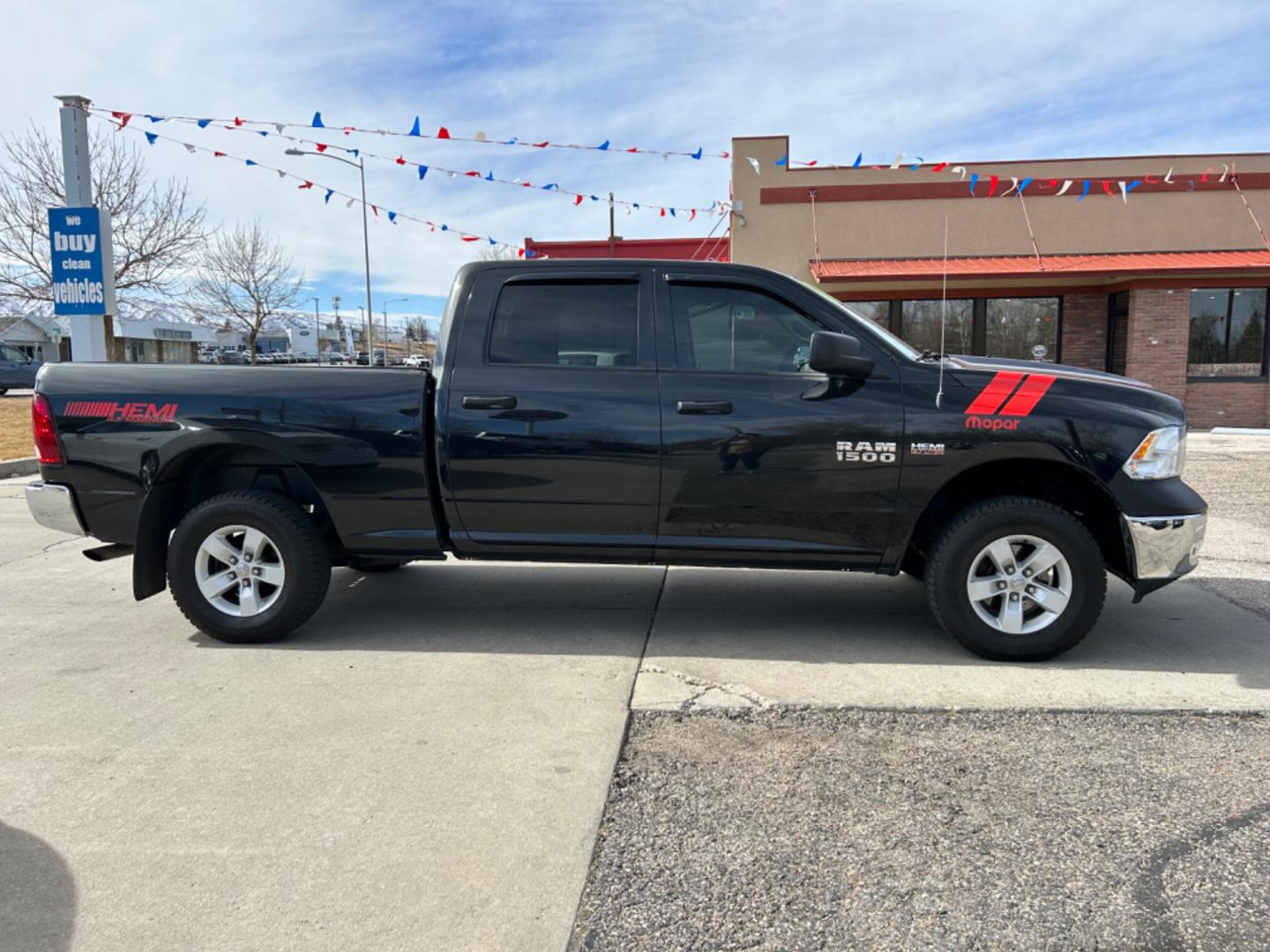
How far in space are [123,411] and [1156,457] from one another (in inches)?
204

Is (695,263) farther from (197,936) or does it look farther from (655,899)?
(197,936)

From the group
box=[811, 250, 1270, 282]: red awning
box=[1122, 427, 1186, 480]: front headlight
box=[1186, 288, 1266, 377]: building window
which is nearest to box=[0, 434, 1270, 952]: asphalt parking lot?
box=[1122, 427, 1186, 480]: front headlight

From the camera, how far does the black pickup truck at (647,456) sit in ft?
14.3

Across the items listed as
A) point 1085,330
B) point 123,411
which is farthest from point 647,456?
point 1085,330

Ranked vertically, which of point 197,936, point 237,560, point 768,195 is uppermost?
point 768,195

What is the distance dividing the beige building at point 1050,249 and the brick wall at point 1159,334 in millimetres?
23

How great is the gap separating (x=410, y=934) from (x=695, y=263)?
338 centimetres

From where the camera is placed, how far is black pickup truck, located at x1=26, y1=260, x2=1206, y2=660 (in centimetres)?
436

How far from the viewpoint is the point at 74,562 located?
679cm

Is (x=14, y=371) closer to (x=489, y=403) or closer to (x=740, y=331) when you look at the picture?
(x=489, y=403)

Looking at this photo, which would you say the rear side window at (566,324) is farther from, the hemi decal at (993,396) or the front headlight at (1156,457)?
the front headlight at (1156,457)

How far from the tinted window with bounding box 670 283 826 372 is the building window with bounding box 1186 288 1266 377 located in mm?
15937

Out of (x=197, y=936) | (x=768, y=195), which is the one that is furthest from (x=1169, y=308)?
(x=197, y=936)

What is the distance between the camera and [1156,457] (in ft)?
14.1
